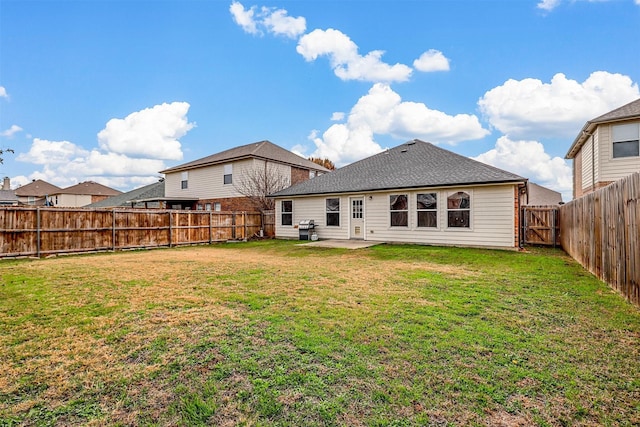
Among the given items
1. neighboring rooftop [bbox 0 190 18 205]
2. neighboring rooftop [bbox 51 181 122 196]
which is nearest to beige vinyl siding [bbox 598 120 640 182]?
neighboring rooftop [bbox 0 190 18 205]

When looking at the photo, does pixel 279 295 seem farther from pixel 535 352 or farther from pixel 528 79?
pixel 528 79

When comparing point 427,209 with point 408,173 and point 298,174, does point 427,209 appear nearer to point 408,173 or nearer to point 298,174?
point 408,173

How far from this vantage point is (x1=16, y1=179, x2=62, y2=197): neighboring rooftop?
5216 centimetres

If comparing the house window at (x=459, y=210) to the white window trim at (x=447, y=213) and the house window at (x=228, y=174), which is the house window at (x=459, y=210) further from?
the house window at (x=228, y=174)

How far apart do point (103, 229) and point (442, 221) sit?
14160mm

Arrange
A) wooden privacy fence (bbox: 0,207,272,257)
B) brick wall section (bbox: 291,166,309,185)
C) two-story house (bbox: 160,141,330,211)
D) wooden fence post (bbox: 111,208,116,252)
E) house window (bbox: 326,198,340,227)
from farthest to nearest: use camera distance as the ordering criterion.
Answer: brick wall section (bbox: 291,166,309,185), two-story house (bbox: 160,141,330,211), house window (bbox: 326,198,340,227), wooden fence post (bbox: 111,208,116,252), wooden privacy fence (bbox: 0,207,272,257)

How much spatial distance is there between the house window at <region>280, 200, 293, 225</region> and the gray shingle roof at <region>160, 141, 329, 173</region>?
434 cm

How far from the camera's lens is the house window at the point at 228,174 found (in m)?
21.9

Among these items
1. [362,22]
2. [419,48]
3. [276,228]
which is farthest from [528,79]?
[276,228]

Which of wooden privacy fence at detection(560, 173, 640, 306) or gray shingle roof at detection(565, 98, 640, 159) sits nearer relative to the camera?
wooden privacy fence at detection(560, 173, 640, 306)

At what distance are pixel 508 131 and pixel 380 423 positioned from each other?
18.6 metres

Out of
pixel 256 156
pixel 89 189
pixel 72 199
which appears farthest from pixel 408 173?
pixel 89 189

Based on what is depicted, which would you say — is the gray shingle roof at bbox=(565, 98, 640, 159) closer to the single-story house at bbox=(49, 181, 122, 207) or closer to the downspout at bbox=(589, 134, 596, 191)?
the downspout at bbox=(589, 134, 596, 191)

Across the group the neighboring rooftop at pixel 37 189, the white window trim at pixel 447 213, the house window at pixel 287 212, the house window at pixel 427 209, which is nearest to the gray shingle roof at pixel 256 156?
the house window at pixel 287 212
